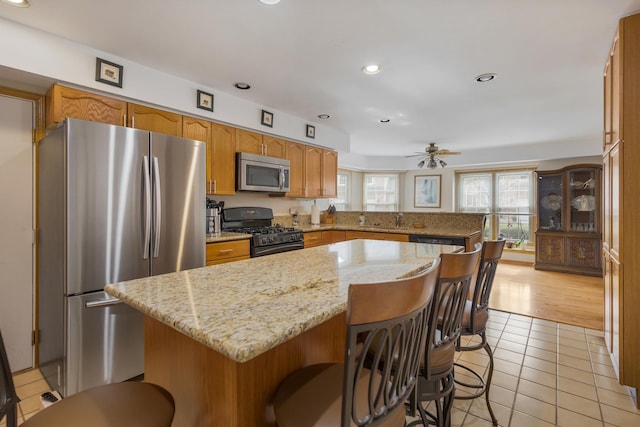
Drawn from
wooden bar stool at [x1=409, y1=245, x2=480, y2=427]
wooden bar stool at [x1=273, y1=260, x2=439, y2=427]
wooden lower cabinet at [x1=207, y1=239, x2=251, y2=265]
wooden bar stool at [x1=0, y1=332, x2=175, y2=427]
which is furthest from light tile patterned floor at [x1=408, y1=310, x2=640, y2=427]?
wooden lower cabinet at [x1=207, y1=239, x2=251, y2=265]

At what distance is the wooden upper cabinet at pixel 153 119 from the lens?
2.61 metres

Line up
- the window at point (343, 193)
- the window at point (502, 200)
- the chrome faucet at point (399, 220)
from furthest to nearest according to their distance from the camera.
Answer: the window at point (343, 193)
the window at point (502, 200)
the chrome faucet at point (399, 220)

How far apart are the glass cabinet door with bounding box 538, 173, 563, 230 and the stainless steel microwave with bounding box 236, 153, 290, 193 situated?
4.89 metres

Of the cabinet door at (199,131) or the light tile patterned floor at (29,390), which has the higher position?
the cabinet door at (199,131)

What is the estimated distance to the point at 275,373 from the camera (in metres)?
1.05

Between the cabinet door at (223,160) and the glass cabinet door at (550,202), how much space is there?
5588mm

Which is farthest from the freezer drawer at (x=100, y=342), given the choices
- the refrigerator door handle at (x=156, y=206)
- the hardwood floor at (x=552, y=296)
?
the hardwood floor at (x=552, y=296)

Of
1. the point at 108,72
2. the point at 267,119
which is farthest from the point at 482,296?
the point at 108,72

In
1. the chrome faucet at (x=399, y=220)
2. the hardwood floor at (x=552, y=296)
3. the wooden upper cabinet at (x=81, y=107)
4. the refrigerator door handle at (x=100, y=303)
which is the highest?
the wooden upper cabinet at (x=81, y=107)

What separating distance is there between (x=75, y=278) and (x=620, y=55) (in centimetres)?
368

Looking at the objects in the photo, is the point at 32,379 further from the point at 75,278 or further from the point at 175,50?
the point at 175,50

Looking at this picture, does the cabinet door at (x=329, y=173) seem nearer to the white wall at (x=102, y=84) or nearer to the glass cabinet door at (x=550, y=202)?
the white wall at (x=102, y=84)

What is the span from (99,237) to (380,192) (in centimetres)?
649

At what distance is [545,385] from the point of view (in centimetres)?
215
